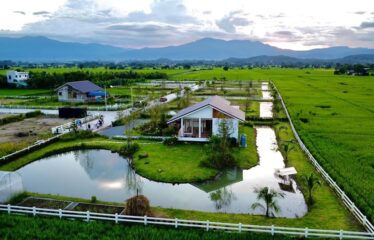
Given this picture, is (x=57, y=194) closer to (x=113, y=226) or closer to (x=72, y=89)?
(x=113, y=226)

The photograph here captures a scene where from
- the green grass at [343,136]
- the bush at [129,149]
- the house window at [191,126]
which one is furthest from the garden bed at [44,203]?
the house window at [191,126]

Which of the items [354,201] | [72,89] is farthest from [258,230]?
[72,89]

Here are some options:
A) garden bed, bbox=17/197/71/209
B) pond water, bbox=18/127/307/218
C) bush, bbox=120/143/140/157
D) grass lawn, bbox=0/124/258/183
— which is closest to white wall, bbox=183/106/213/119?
grass lawn, bbox=0/124/258/183

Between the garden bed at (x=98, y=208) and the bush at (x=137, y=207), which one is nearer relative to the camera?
the bush at (x=137, y=207)

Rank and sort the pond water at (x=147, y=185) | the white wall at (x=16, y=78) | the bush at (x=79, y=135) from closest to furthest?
1. the pond water at (x=147, y=185)
2. the bush at (x=79, y=135)
3. the white wall at (x=16, y=78)

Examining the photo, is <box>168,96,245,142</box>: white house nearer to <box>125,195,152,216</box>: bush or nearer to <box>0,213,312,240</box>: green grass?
<box>125,195,152,216</box>: bush

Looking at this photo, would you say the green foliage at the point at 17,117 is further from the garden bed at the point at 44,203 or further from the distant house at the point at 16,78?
the distant house at the point at 16,78

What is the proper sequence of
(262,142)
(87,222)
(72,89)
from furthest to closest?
(72,89) < (262,142) < (87,222)

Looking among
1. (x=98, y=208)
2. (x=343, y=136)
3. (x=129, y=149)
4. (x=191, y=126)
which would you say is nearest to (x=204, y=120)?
(x=191, y=126)
